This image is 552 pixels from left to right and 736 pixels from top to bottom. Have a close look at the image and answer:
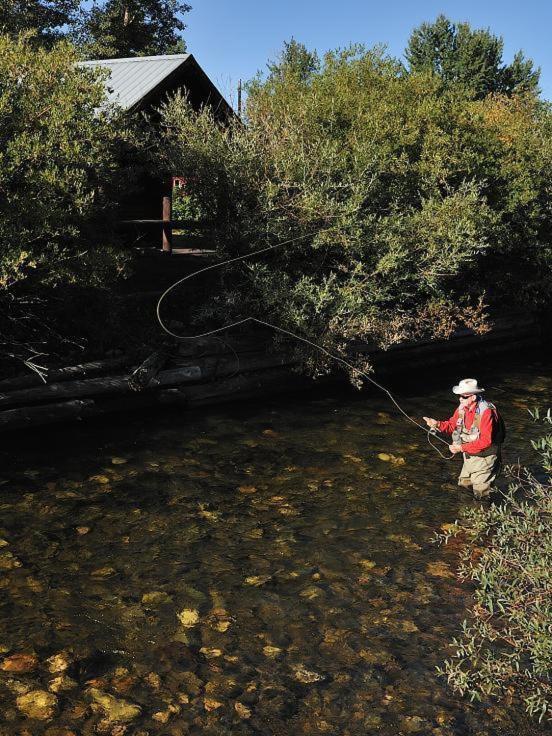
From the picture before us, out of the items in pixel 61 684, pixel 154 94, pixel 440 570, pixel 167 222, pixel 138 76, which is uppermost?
pixel 138 76

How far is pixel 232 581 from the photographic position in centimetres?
892

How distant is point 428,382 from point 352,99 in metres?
8.04

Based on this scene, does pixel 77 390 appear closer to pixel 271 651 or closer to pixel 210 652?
pixel 210 652

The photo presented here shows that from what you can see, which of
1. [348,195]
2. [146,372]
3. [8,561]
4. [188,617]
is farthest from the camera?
[348,195]

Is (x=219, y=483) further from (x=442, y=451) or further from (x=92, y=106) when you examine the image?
(x=92, y=106)

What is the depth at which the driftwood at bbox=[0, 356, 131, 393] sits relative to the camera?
45.2 feet

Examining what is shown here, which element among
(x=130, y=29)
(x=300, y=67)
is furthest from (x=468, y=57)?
(x=300, y=67)

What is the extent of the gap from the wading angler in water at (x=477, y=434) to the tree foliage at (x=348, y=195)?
214 inches

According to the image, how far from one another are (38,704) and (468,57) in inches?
2290

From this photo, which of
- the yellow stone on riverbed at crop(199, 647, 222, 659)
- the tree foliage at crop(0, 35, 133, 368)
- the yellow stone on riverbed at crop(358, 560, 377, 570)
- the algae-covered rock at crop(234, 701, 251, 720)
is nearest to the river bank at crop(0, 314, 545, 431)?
the tree foliage at crop(0, 35, 133, 368)

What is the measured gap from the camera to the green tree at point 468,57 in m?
54.9

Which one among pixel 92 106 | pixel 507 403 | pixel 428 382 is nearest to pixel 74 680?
pixel 92 106

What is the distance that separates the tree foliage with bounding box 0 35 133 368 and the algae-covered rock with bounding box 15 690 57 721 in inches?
300

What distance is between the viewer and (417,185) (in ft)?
64.5
